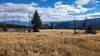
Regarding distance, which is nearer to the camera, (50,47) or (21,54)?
(21,54)

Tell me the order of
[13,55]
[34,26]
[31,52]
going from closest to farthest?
[13,55], [31,52], [34,26]

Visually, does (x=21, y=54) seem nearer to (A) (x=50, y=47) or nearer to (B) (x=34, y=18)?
(A) (x=50, y=47)

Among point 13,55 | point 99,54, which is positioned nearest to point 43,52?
point 13,55

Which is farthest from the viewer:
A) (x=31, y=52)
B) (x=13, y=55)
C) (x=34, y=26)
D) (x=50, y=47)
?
(x=34, y=26)

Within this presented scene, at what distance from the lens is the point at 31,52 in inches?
509

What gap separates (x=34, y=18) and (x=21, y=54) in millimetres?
86643

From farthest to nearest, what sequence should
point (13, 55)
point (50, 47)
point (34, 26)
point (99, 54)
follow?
point (34, 26)
point (99, 54)
point (50, 47)
point (13, 55)

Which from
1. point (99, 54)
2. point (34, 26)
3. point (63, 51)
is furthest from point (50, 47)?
point (34, 26)

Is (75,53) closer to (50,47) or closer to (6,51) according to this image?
(50,47)

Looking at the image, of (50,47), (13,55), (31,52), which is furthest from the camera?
(50,47)

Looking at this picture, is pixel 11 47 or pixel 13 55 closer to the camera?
pixel 13 55

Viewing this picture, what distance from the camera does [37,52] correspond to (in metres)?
13.4

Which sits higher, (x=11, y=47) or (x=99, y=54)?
(x=11, y=47)

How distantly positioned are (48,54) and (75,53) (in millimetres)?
2615
